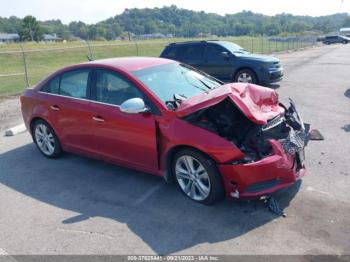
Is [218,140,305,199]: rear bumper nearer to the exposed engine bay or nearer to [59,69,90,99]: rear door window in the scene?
the exposed engine bay

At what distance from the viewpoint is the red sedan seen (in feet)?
12.6

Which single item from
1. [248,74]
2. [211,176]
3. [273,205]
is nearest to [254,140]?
[211,176]

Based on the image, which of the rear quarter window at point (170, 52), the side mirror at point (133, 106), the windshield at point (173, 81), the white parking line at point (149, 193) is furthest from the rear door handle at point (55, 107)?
the rear quarter window at point (170, 52)

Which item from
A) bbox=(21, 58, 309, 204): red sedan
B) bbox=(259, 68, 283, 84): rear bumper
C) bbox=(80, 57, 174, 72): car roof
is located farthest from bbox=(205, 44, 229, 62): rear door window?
bbox=(80, 57, 174, 72): car roof

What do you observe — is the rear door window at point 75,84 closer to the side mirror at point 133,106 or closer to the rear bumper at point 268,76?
the side mirror at point 133,106

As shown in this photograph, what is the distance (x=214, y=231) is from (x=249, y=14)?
14201 centimetres

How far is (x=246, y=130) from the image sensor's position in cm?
412

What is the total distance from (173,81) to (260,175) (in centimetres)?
182

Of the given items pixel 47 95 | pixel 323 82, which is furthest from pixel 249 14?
pixel 47 95

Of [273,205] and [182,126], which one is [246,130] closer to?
[182,126]

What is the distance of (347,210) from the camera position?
12.8 ft

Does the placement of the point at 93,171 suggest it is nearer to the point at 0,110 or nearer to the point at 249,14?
the point at 0,110

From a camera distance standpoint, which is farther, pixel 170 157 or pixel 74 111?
pixel 74 111

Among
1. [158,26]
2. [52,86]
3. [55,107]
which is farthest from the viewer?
[158,26]
